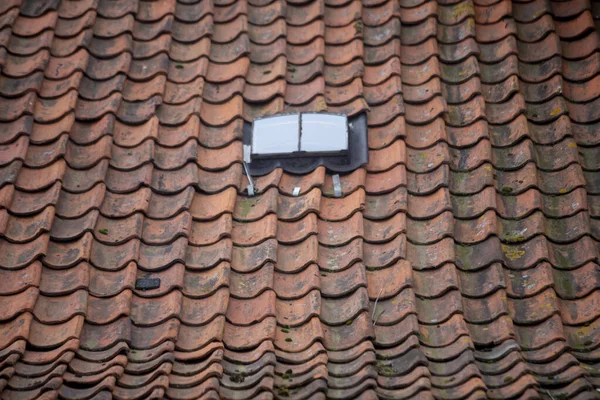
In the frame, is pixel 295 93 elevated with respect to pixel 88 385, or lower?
elevated

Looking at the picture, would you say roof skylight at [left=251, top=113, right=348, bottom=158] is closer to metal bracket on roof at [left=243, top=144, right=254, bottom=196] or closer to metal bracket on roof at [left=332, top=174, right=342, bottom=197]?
metal bracket on roof at [left=243, top=144, right=254, bottom=196]

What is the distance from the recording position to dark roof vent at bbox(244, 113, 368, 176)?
5.40 m

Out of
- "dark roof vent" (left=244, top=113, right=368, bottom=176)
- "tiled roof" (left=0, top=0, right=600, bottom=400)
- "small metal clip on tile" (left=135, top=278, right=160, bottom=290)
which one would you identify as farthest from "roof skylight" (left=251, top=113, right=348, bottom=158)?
"small metal clip on tile" (left=135, top=278, right=160, bottom=290)

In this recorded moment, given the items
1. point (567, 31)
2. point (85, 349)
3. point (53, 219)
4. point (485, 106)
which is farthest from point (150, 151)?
point (567, 31)

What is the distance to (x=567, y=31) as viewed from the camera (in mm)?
6148

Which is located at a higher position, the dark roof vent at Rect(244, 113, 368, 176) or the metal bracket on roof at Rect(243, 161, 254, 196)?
the dark roof vent at Rect(244, 113, 368, 176)

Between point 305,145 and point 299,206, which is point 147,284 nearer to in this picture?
point 299,206

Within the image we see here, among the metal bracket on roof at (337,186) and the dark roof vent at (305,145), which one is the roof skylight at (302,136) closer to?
the dark roof vent at (305,145)

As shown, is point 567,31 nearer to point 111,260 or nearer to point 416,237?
point 416,237

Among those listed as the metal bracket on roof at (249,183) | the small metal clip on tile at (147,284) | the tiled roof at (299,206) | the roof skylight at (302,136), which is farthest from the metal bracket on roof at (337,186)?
the small metal clip on tile at (147,284)

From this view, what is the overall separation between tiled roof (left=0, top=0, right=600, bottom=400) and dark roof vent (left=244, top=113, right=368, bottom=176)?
0.31 feet

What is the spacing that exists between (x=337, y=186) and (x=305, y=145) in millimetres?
328

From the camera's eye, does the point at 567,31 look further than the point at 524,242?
Yes

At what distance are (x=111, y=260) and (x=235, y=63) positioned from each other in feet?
5.76
